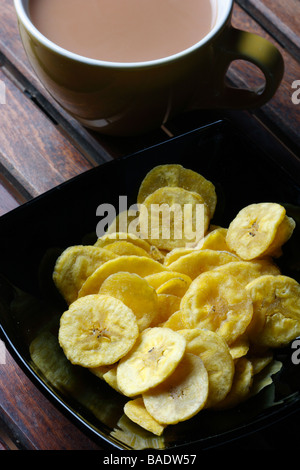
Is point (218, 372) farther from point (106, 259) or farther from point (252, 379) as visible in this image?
point (106, 259)

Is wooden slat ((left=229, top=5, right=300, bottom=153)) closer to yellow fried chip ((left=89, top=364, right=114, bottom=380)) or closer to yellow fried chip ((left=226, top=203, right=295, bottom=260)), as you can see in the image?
yellow fried chip ((left=226, top=203, right=295, bottom=260))

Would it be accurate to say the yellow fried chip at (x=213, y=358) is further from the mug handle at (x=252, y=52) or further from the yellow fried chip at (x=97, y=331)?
the mug handle at (x=252, y=52)

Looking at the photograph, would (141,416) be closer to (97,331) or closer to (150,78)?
(97,331)

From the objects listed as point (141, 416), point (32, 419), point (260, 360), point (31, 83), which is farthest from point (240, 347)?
point (31, 83)

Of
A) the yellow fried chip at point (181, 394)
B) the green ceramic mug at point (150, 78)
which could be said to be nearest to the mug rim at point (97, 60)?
the green ceramic mug at point (150, 78)

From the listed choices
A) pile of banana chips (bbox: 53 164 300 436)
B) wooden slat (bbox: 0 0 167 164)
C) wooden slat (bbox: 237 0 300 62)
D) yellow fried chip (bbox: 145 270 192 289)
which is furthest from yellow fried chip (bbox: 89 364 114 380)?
wooden slat (bbox: 237 0 300 62)

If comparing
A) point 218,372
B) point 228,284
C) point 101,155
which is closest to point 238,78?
point 101,155
